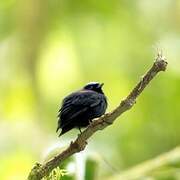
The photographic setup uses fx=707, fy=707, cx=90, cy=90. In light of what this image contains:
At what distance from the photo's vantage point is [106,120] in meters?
1.63

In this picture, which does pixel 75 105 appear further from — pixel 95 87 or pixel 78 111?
pixel 95 87

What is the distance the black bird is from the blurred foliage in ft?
8.97

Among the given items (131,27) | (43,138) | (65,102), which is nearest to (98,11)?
(131,27)

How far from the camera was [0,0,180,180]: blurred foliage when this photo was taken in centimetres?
479

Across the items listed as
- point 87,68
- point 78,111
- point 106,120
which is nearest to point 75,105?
point 78,111

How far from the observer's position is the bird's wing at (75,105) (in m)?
1.71

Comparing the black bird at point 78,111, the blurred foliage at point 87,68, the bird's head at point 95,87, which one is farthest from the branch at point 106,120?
the blurred foliage at point 87,68

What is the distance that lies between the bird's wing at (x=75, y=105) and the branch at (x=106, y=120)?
0.06 metres

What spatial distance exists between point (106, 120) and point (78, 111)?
11cm

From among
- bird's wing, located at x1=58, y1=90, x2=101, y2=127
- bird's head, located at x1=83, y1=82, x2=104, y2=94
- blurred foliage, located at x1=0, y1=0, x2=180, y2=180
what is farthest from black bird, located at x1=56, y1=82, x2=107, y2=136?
blurred foliage, located at x1=0, y1=0, x2=180, y2=180

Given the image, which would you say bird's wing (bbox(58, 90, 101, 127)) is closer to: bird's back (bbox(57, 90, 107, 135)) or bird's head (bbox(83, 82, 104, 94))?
bird's back (bbox(57, 90, 107, 135))

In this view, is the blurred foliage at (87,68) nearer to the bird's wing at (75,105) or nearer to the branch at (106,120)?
the bird's wing at (75,105)

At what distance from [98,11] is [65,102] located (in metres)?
3.64

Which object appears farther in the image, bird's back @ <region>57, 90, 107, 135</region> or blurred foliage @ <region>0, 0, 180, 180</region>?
blurred foliage @ <region>0, 0, 180, 180</region>
